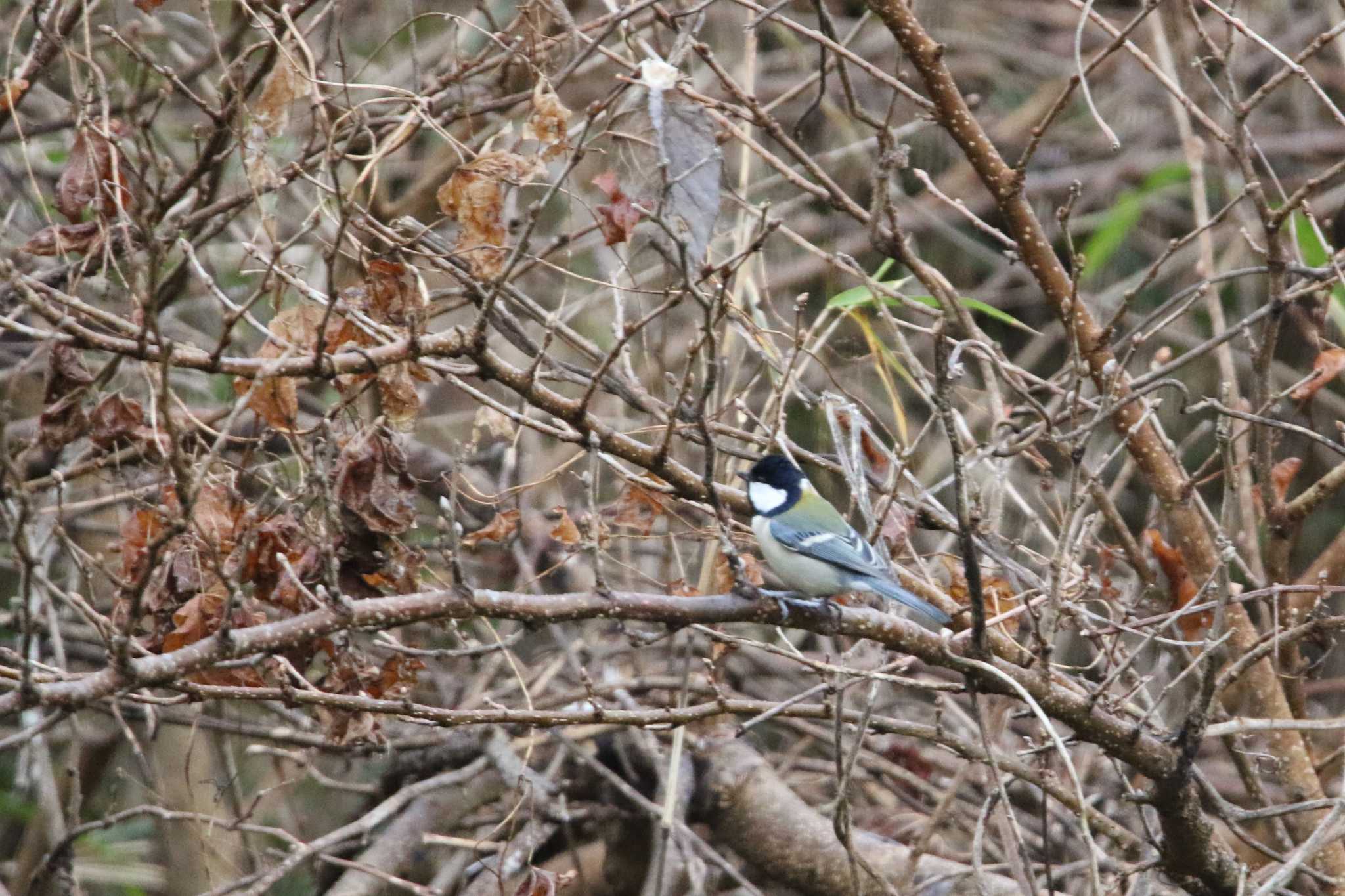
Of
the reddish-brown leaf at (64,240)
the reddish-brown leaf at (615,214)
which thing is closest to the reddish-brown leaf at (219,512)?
the reddish-brown leaf at (64,240)

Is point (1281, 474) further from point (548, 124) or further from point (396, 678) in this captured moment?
point (396, 678)

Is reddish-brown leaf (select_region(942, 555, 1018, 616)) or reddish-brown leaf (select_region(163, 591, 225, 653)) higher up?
reddish-brown leaf (select_region(942, 555, 1018, 616))

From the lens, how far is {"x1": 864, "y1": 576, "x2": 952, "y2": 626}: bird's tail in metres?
3.00

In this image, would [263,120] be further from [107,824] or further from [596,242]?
[596,242]

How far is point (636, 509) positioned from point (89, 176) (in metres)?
1.37

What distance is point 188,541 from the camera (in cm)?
257

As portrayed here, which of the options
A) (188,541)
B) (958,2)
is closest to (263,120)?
(188,541)

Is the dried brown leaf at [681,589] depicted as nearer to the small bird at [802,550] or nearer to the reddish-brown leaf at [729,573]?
the reddish-brown leaf at [729,573]

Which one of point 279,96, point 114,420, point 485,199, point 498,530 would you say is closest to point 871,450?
point 498,530

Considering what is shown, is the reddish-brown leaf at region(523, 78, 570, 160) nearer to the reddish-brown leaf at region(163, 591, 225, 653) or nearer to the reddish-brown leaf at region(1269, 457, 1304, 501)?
the reddish-brown leaf at region(163, 591, 225, 653)

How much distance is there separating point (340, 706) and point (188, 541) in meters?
0.56

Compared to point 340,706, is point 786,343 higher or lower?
higher

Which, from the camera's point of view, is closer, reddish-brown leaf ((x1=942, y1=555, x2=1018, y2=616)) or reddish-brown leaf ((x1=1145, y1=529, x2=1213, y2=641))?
reddish-brown leaf ((x1=942, y1=555, x2=1018, y2=616))

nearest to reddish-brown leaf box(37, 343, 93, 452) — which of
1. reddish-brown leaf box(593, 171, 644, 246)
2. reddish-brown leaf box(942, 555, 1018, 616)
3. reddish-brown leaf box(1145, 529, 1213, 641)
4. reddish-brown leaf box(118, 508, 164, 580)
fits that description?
reddish-brown leaf box(118, 508, 164, 580)
